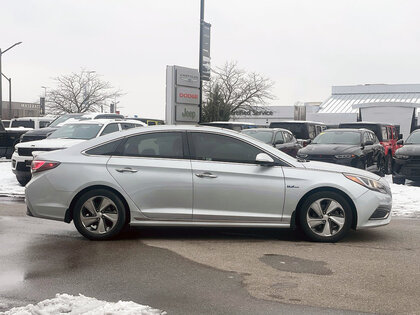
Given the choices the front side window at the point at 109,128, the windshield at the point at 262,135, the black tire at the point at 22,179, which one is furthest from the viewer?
the windshield at the point at 262,135

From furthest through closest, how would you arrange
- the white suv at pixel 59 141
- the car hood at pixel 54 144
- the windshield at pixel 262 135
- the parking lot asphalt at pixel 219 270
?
the windshield at pixel 262 135, the white suv at pixel 59 141, the car hood at pixel 54 144, the parking lot asphalt at pixel 219 270

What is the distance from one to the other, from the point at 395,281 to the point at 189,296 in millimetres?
2060

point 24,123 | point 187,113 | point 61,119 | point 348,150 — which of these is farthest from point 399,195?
point 24,123

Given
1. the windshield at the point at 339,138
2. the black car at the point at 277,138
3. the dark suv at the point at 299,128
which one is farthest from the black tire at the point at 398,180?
the dark suv at the point at 299,128

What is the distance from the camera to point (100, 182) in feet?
23.4

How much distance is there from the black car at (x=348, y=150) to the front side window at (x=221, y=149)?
8.53 meters

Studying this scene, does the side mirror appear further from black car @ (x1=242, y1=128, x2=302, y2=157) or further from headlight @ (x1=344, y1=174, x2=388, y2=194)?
black car @ (x1=242, y1=128, x2=302, y2=157)

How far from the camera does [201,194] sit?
712 centimetres

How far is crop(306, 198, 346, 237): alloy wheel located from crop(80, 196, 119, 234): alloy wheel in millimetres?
2498

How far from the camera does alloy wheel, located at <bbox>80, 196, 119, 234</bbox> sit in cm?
718

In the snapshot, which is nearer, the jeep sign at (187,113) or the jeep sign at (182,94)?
the jeep sign at (182,94)

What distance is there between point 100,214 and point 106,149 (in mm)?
859

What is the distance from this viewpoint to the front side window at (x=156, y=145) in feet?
24.1

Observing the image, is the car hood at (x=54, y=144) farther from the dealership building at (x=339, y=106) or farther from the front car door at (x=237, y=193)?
the dealership building at (x=339, y=106)
